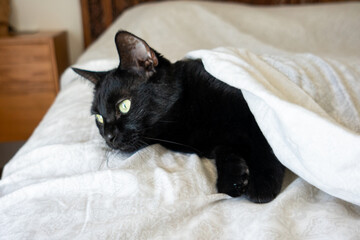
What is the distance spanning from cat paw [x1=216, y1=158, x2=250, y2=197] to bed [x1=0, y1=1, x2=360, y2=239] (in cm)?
2

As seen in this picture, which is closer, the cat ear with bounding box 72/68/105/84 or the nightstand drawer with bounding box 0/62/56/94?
the cat ear with bounding box 72/68/105/84

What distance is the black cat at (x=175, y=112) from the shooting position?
80 centimetres

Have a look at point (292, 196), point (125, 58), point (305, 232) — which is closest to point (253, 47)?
point (125, 58)

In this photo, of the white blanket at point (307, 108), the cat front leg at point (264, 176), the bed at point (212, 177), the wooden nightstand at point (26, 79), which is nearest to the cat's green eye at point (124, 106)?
the bed at point (212, 177)

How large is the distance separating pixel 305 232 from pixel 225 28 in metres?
1.39

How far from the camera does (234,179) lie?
0.71 metres

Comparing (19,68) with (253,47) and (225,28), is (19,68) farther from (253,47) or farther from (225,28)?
(253,47)

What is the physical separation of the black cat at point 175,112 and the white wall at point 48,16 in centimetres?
186

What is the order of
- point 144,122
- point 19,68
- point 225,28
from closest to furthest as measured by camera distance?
point 144,122
point 225,28
point 19,68

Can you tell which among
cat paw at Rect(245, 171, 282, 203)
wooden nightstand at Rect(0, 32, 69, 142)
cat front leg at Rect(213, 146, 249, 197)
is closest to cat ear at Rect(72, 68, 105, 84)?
cat front leg at Rect(213, 146, 249, 197)

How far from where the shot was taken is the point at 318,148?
598 mm

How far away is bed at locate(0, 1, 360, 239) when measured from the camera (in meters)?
0.58

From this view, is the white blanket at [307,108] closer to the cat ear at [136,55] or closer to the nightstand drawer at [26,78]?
the cat ear at [136,55]

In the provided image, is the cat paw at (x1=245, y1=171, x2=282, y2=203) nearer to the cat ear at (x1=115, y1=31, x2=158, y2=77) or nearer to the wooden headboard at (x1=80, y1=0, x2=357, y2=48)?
the cat ear at (x1=115, y1=31, x2=158, y2=77)
